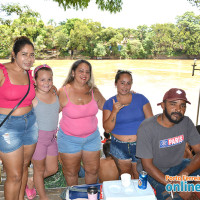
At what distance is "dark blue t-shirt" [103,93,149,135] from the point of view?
2242mm

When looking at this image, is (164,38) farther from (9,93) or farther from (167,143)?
(9,93)

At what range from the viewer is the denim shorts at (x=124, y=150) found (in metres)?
2.23

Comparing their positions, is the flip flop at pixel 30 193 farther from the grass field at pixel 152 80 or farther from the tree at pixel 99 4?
the grass field at pixel 152 80

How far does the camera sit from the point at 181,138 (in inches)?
78.4

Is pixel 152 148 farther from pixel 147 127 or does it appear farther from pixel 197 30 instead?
pixel 197 30

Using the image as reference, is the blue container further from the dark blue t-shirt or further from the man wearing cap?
the dark blue t-shirt

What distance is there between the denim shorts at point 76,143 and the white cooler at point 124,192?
0.70m

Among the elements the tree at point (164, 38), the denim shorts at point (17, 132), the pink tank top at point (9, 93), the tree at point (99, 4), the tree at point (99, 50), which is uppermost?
the tree at point (164, 38)

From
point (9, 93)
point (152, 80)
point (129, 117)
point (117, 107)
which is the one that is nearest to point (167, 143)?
point (129, 117)

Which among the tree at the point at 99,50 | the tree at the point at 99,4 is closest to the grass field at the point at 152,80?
the tree at the point at 99,50

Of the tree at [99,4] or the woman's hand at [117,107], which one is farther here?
the tree at [99,4]

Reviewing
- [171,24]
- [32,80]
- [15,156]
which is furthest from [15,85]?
[171,24]

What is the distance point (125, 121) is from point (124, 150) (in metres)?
0.32

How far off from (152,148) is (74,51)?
41094mm
